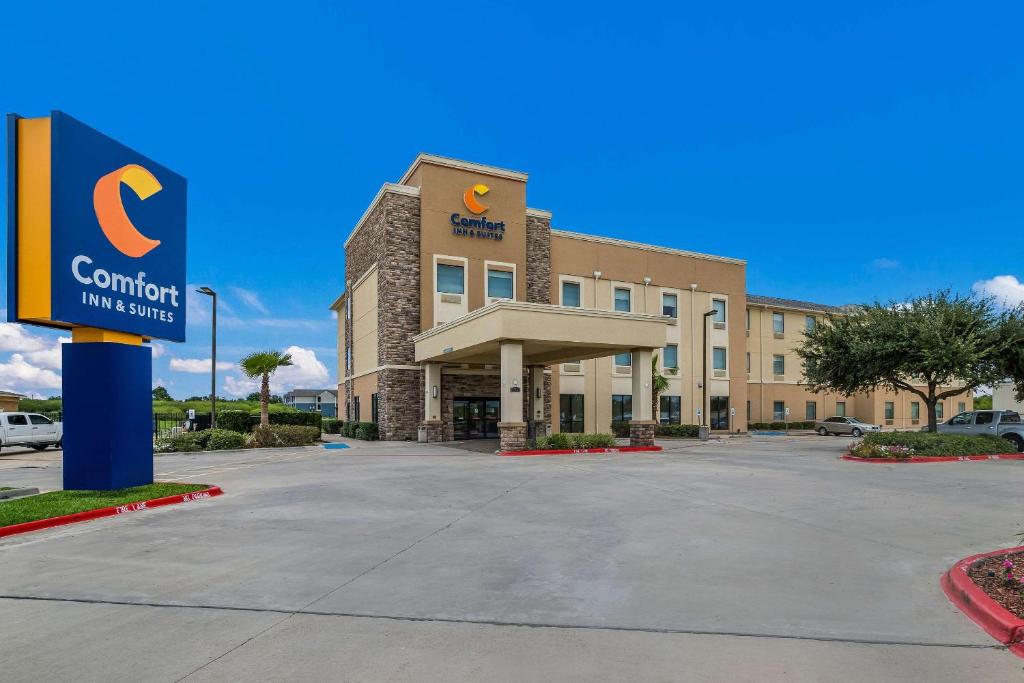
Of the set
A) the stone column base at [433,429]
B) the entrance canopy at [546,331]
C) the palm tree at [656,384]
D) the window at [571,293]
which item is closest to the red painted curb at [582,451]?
the entrance canopy at [546,331]

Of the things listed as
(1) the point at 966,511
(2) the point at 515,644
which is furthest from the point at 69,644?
(1) the point at 966,511

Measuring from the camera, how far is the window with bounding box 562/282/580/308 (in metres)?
37.9

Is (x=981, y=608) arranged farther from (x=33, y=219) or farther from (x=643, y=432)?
(x=643, y=432)

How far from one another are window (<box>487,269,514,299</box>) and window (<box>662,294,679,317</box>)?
1188 centimetres

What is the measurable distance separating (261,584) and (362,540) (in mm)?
2277

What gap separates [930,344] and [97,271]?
27.9 meters

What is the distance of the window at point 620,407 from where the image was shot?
3938cm

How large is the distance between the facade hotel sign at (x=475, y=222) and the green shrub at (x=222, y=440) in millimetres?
14485

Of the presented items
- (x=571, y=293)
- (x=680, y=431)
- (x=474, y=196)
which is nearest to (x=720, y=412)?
(x=680, y=431)

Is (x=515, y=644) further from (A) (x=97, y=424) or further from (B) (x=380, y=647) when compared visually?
(A) (x=97, y=424)

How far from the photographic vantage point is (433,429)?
32188 millimetres

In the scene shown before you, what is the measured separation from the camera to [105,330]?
1307cm

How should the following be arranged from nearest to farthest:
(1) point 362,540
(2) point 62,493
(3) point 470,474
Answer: (1) point 362,540 → (2) point 62,493 → (3) point 470,474

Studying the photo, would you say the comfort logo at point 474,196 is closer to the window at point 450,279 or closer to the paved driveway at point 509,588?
the window at point 450,279
